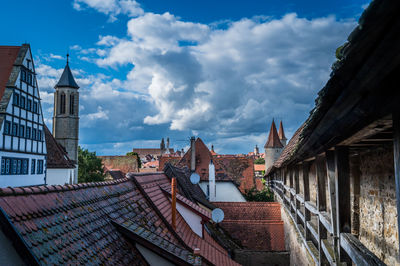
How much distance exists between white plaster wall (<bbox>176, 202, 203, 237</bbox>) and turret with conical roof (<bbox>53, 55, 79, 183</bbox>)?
37659mm

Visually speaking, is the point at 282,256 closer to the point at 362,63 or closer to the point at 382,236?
the point at 382,236

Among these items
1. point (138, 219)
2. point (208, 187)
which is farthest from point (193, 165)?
point (138, 219)

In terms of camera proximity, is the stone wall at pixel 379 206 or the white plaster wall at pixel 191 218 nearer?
the stone wall at pixel 379 206

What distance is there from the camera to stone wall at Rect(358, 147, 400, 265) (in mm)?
3150

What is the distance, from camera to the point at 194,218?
9.09 metres

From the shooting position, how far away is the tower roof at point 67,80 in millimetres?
44250

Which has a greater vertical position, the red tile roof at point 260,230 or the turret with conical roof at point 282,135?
the turret with conical roof at point 282,135

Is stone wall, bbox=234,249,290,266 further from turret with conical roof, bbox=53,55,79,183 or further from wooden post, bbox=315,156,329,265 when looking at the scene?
turret with conical roof, bbox=53,55,79,183

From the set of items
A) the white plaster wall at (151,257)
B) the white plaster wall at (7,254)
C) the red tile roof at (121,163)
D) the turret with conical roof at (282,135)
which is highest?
the turret with conical roof at (282,135)

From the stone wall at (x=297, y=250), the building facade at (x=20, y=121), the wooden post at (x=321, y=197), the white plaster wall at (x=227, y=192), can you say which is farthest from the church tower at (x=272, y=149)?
the wooden post at (x=321, y=197)

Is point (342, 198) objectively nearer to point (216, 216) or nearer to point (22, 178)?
point (216, 216)

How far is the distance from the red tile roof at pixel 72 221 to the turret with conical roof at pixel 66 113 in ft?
133

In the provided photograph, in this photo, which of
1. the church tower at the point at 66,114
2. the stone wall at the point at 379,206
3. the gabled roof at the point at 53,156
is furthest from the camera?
the church tower at the point at 66,114

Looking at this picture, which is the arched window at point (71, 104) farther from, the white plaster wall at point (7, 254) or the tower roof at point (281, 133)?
the white plaster wall at point (7, 254)
